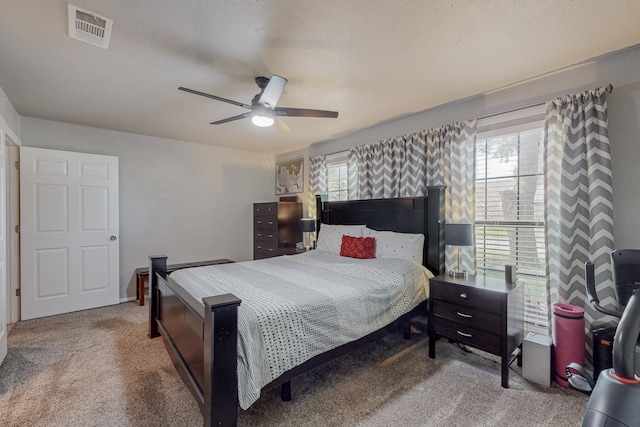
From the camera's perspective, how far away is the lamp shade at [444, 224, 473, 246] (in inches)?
103

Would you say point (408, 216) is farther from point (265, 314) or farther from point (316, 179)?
point (265, 314)

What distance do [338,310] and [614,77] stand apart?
2.79 meters

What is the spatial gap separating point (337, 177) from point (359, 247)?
5.28 feet

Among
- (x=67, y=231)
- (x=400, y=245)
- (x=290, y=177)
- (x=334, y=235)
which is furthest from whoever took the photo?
(x=290, y=177)

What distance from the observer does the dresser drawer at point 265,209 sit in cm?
486

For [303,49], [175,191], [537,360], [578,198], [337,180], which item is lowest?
[537,360]

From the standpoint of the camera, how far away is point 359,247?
3.32 m

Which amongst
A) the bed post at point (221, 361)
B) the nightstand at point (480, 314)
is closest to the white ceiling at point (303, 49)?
the bed post at point (221, 361)

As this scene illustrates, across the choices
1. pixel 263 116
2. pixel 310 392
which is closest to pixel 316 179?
pixel 263 116

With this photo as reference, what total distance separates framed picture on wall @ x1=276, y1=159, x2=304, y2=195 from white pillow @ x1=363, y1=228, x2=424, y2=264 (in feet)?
7.36

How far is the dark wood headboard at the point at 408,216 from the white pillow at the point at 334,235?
0.21 m

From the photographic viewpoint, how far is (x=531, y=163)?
2.66 meters

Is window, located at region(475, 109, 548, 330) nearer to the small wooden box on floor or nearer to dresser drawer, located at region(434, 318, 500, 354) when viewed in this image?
the small wooden box on floor

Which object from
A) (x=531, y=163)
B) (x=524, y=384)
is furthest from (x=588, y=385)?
(x=531, y=163)
